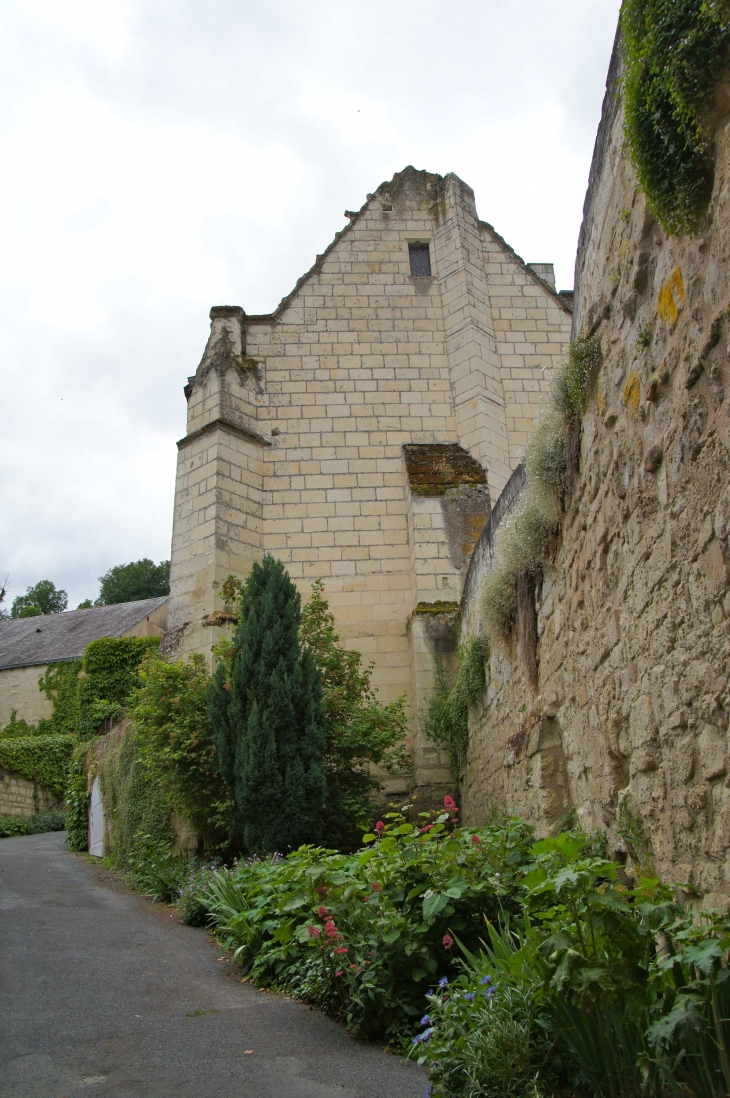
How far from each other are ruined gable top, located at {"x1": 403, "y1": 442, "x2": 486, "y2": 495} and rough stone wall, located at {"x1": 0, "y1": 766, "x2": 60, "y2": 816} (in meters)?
13.7

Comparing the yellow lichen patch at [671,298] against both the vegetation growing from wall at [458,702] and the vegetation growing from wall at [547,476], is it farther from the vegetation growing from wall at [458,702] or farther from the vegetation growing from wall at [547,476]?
the vegetation growing from wall at [458,702]

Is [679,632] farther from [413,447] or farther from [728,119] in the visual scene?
[413,447]

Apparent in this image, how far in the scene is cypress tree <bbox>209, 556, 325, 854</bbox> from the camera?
23.0 feet

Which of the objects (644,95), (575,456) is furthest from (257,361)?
(644,95)

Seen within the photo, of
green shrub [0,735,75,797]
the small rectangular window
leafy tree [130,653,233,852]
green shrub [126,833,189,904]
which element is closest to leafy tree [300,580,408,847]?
leafy tree [130,653,233,852]

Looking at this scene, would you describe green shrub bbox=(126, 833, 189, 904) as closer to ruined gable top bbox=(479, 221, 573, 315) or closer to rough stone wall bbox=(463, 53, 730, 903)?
rough stone wall bbox=(463, 53, 730, 903)

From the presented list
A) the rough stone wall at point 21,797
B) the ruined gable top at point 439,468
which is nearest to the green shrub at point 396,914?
the ruined gable top at point 439,468

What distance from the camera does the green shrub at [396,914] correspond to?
3539 millimetres

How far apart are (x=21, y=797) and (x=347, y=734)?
1425cm

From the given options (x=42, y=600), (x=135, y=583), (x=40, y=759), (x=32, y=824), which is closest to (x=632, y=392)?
(x=32, y=824)

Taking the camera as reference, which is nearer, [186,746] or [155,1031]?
[155,1031]

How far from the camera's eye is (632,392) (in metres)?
2.97

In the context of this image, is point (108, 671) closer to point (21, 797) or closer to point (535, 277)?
point (21, 797)

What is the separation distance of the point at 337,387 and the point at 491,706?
251 inches
